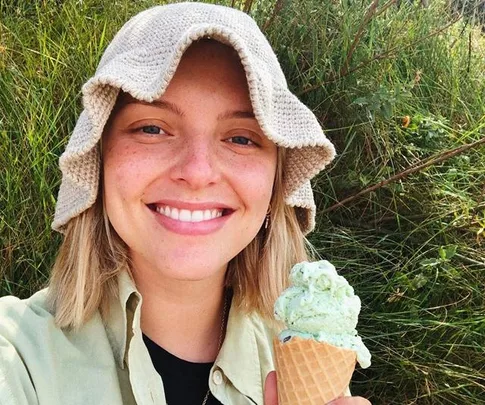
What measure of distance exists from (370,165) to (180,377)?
6.03ft

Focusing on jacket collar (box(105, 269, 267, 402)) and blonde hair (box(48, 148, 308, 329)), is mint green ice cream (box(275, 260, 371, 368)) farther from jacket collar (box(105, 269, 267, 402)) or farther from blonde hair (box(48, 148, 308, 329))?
blonde hair (box(48, 148, 308, 329))

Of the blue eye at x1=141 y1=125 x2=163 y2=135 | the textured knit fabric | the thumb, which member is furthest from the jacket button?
the blue eye at x1=141 y1=125 x2=163 y2=135

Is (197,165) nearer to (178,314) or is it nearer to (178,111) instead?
(178,111)

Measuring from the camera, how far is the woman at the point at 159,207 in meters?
1.49

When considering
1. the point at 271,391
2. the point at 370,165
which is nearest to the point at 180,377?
the point at 271,391

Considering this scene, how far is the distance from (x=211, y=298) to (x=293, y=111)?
64 centimetres

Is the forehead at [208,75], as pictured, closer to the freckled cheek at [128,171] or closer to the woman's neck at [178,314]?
the freckled cheek at [128,171]

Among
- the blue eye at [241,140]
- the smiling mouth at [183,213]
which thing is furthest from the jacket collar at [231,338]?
the blue eye at [241,140]

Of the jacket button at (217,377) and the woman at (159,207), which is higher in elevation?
the woman at (159,207)

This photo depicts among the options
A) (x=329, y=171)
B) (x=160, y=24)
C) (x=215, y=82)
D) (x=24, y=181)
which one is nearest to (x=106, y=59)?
(x=160, y=24)

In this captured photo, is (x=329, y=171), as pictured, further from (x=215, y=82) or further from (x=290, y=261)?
(x=215, y=82)

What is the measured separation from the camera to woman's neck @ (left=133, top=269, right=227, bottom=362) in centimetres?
179

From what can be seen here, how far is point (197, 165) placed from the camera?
1.53m

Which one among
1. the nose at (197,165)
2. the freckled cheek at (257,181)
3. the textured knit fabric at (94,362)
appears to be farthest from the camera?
the freckled cheek at (257,181)
